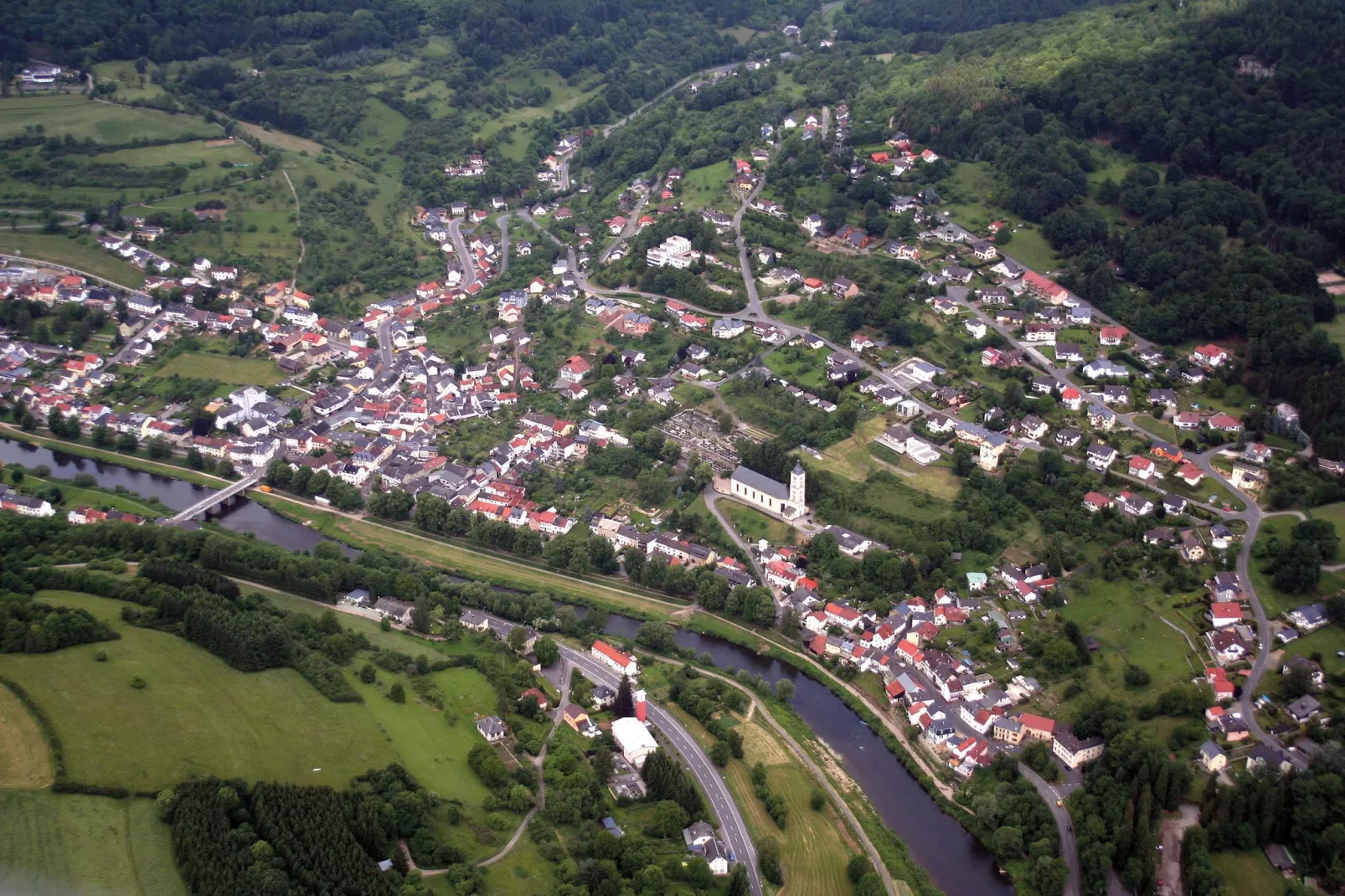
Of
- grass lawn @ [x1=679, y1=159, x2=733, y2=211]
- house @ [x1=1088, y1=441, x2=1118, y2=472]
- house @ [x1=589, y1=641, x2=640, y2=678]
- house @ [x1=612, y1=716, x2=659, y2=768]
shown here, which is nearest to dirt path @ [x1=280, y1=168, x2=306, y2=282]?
grass lawn @ [x1=679, y1=159, x2=733, y2=211]

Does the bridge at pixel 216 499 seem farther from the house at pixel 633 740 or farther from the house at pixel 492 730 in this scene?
the house at pixel 633 740

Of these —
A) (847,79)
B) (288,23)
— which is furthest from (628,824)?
(288,23)

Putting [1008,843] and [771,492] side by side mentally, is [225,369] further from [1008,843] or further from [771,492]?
[1008,843]

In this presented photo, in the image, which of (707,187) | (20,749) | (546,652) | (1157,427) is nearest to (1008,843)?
(546,652)

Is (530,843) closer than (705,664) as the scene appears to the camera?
Yes

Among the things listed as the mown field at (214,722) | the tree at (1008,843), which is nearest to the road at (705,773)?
the mown field at (214,722)

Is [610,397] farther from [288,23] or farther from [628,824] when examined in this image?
[288,23]

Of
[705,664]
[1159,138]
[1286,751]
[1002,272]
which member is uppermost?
[1159,138]
